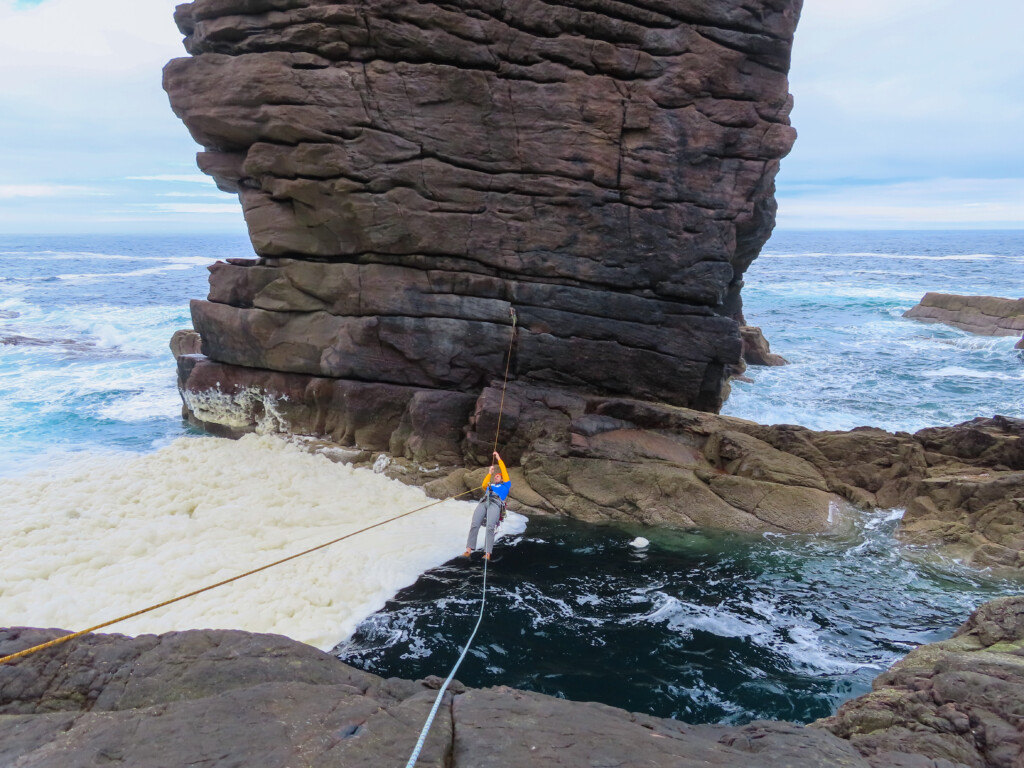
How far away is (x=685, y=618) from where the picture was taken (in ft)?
31.3

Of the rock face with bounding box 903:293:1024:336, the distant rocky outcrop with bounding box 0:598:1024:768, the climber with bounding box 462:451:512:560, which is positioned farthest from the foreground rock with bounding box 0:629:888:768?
the rock face with bounding box 903:293:1024:336

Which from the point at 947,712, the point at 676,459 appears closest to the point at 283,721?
the point at 947,712

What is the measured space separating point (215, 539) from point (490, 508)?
4750mm

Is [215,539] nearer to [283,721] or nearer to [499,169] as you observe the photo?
[283,721]

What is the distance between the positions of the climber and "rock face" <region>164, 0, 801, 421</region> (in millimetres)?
4261

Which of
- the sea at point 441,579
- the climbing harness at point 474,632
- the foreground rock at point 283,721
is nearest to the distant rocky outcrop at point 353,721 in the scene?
the foreground rock at point 283,721

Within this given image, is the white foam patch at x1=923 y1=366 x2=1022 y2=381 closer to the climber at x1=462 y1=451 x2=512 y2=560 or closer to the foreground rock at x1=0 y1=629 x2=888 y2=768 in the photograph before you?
the climber at x1=462 y1=451 x2=512 y2=560

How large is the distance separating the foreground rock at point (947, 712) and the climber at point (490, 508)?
17.6 ft

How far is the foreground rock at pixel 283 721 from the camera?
176 inches

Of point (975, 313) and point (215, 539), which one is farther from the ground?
point (975, 313)

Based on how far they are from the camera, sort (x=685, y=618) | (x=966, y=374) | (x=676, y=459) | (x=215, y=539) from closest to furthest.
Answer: (x=685, y=618) < (x=215, y=539) < (x=676, y=459) < (x=966, y=374)

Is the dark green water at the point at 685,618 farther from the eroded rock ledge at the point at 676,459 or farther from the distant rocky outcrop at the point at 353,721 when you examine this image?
the distant rocky outcrop at the point at 353,721

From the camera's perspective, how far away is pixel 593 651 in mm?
8719

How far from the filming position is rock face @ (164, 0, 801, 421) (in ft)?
43.0
